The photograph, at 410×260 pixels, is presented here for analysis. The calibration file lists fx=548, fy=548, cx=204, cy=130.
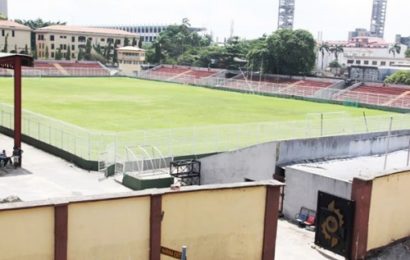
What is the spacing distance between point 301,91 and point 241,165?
49.7 m

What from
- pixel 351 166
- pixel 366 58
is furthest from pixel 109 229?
pixel 366 58

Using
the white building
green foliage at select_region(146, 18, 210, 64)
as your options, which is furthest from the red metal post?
the white building

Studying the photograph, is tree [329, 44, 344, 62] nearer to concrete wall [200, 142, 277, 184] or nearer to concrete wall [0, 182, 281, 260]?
concrete wall [200, 142, 277, 184]

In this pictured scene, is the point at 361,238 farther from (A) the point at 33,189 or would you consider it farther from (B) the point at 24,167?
(B) the point at 24,167

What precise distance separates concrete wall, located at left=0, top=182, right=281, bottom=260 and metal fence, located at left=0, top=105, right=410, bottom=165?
45.9ft

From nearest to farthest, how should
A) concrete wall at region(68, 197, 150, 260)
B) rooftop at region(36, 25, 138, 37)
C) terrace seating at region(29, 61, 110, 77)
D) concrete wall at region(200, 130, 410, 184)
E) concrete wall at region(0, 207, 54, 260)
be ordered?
concrete wall at region(0, 207, 54, 260) < concrete wall at region(68, 197, 150, 260) < concrete wall at region(200, 130, 410, 184) < terrace seating at region(29, 61, 110, 77) < rooftop at region(36, 25, 138, 37)

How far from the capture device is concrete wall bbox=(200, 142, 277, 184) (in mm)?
18578

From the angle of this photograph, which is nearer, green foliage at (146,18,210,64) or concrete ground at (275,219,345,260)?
concrete ground at (275,219,345,260)

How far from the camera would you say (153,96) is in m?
61.2

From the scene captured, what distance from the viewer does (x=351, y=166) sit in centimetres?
1877

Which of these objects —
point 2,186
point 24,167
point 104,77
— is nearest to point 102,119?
point 24,167

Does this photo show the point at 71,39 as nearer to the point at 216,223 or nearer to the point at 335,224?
the point at 335,224

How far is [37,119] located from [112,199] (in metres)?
23.8

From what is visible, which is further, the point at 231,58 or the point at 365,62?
the point at 365,62
